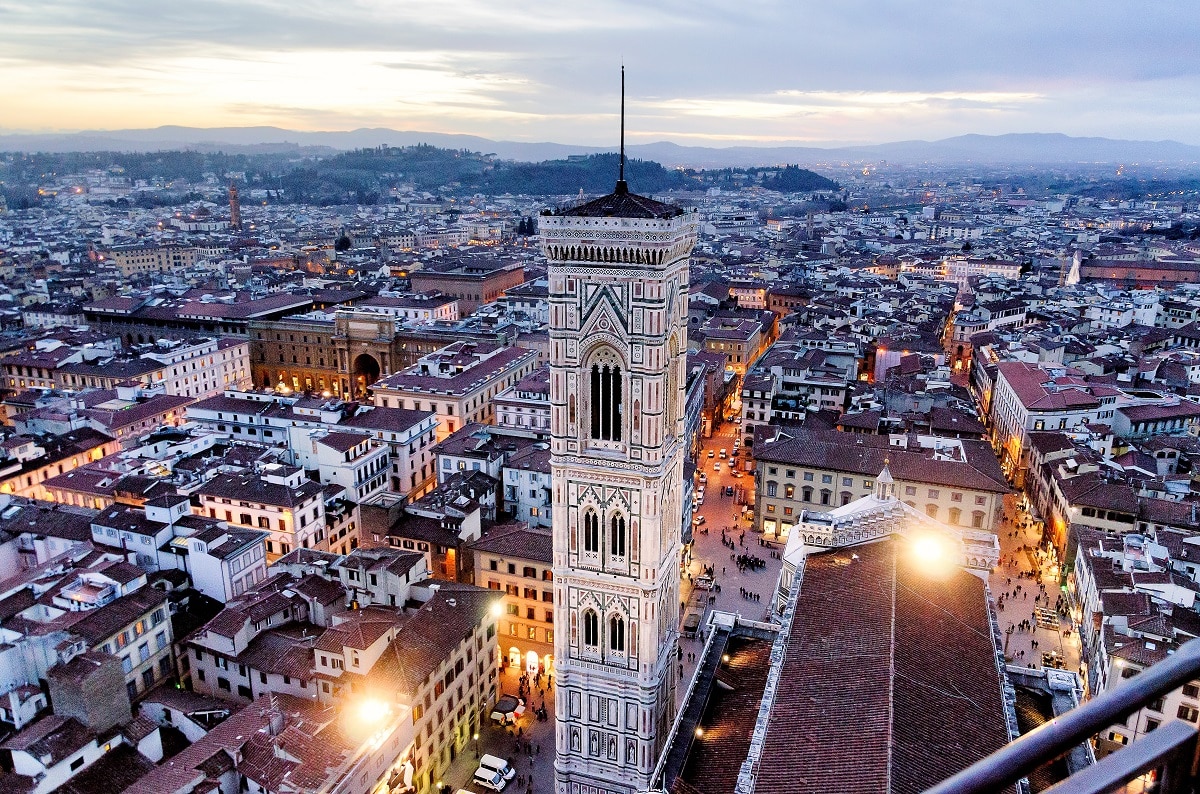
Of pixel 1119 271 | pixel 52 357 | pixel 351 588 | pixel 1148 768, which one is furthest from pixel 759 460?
pixel 1119 271

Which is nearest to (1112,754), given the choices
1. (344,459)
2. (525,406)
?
(344,459)

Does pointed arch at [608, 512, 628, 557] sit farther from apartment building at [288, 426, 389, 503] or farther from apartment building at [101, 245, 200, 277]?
apartment building at [101, 245, 200, 277]

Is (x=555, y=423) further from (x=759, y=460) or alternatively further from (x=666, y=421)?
(x=759, y=460)

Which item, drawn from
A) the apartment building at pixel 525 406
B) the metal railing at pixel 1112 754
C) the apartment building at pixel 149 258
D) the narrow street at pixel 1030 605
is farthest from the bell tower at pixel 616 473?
the apartment building at pixel 149 258

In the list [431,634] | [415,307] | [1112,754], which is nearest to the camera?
[1112,754]

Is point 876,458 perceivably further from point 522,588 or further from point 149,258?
point 149,258

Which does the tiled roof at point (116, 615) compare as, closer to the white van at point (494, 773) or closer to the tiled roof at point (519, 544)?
the tiled roof at point (519, 544)
